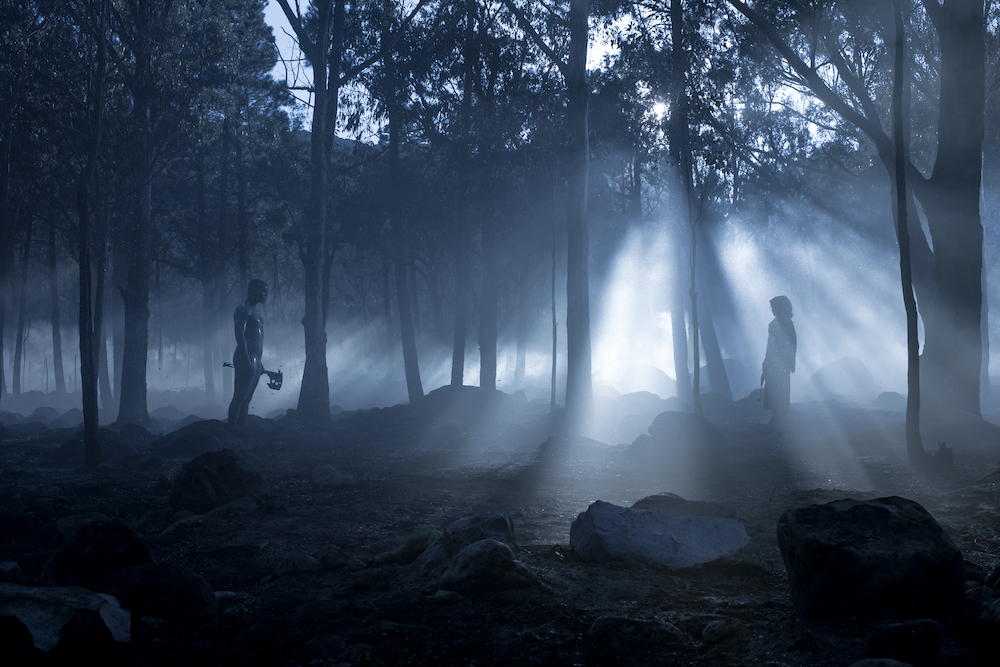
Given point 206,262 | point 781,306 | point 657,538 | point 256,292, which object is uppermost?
point 206,262

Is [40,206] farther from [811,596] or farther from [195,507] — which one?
[811,596]

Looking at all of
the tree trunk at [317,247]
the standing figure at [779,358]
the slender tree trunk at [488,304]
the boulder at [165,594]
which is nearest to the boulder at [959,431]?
the standing figure at [779,358]

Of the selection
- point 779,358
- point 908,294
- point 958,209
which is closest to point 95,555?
point 908,294

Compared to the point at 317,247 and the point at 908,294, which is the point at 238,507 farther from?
the point at 317,247

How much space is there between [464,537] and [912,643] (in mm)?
2348

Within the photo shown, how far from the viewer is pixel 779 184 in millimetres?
23266

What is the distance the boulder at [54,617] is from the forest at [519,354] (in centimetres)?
2

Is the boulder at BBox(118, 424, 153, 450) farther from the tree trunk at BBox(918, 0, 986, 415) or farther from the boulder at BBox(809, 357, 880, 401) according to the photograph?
the boulder at BBox(809, 357, 880, 401)

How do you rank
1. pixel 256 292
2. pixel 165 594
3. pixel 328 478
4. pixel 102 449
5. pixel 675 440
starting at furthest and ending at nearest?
pixel 256 292 < pixel 675 440 < pixel 102 449 < pixel 328 478 < pixel 165 594

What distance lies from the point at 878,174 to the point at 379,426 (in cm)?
1527

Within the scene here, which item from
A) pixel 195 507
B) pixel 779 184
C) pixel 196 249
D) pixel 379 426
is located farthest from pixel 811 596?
pixel 196 249

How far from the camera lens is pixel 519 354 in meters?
37.4

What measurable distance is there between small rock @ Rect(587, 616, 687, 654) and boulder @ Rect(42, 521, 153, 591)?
249 centimetres

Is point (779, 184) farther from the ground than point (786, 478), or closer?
farther from the ground
